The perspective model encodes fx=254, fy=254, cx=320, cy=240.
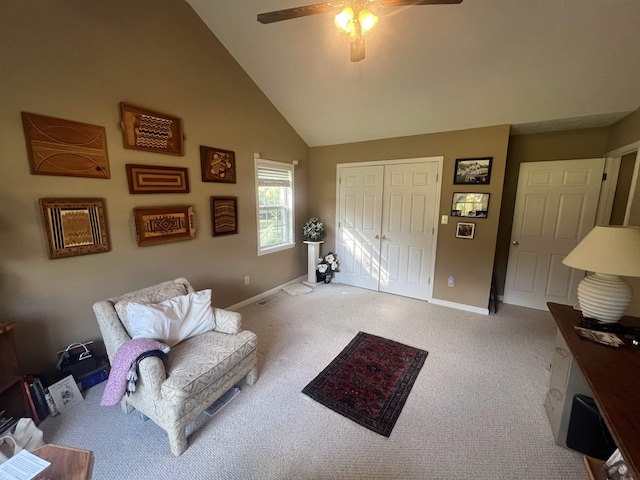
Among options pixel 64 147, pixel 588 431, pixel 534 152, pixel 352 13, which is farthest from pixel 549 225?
pixel 64 147

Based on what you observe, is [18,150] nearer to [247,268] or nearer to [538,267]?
[247,268]

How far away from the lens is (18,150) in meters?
1.76

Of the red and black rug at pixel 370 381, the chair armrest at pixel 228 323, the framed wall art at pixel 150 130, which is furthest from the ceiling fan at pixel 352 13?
the red and black rug at pixel 370 381

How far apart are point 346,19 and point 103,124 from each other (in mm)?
2089

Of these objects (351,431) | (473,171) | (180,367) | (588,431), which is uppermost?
(473,171)

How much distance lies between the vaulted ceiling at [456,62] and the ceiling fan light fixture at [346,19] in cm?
85

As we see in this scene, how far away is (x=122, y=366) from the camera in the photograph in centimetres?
155

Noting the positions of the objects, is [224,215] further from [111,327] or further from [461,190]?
[461,190]

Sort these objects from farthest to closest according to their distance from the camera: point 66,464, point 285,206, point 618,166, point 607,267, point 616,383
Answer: point 285,206 < point 618,166 < point 607,267 < point 616,383 < point 66,464

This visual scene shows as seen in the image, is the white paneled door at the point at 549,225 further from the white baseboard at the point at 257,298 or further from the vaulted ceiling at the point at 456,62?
the white baseboard at the point at 257,298

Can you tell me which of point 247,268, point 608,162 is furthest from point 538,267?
point 247,268

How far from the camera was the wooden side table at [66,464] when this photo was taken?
3.13ft

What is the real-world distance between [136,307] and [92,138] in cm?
144

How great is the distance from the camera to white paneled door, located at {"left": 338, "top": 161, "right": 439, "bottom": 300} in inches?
145
